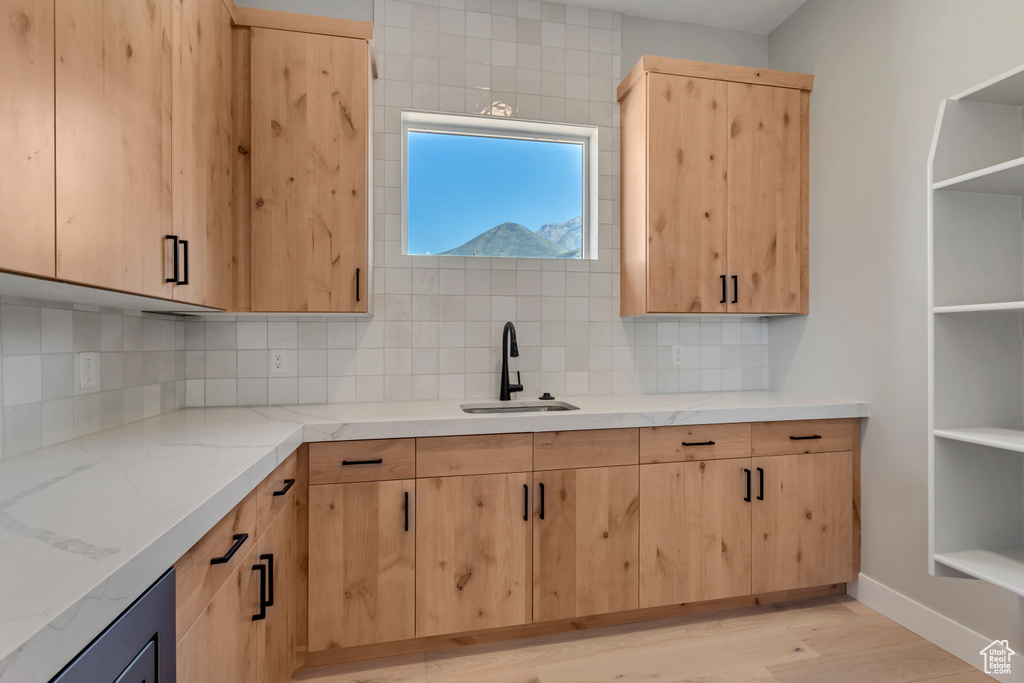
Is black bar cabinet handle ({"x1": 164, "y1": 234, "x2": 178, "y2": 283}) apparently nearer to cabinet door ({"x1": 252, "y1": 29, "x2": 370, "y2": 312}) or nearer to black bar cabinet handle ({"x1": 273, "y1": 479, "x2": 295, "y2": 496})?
cabinet door ({"x1": 252, "y1": 29, "x2": 370, "y2": 312})

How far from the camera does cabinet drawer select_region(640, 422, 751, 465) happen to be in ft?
6.44

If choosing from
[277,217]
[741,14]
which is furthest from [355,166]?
[741,14]

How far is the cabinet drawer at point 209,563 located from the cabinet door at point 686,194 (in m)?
1.75

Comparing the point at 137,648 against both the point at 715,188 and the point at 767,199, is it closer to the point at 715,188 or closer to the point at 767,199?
the point at 715,188

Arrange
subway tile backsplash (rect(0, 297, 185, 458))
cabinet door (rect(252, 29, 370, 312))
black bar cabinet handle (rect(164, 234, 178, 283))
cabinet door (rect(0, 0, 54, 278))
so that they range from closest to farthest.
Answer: cabinet door (rect(0, 0, 54, 278)) → subway tile backsplash (rect(0, 297, 185, 458)) → black bar cabinet handle (rect(164, 234, 178, 283)) → cabinet door (rect(252, 29, 370, 312))

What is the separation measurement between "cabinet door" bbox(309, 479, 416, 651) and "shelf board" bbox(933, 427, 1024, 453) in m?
1.68

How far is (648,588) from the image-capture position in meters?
1.96

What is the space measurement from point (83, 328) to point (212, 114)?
80 centimetres

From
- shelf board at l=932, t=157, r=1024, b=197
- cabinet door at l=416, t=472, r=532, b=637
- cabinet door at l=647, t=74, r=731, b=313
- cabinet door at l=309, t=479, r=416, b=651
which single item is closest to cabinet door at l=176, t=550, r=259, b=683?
cabinet door at l=309, t=479, r=416, b=651

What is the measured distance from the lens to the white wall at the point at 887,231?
1.77 m

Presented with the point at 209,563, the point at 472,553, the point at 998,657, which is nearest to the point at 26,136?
the point at 209,563

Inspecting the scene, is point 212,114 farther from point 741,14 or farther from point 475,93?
point 741,14

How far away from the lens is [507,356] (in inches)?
91.3

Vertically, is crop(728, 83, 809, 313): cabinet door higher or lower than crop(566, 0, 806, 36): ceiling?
lower
